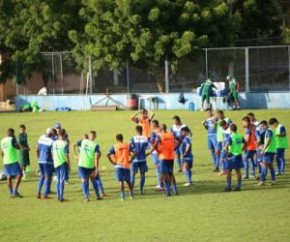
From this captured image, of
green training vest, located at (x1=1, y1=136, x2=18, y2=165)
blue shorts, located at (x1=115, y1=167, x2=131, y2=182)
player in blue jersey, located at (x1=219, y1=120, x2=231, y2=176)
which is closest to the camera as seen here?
blue shorts, located at (x1=115, y1=167, x2=131, y2=182)

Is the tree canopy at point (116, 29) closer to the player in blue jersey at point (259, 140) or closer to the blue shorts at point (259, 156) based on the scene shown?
the player in blue jersey at point (259, 140)

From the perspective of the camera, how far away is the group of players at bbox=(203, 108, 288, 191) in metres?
19.8

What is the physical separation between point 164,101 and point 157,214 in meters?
26.2

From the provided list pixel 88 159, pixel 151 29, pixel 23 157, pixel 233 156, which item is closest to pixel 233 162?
pixel 233 156

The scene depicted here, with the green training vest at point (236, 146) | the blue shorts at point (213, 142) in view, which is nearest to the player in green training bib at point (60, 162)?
the green training vest at point (236, 146)

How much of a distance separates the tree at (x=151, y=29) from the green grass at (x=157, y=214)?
20.1 m

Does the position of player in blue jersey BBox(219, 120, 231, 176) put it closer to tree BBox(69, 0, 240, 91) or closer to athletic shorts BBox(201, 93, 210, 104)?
athletic shorts BBox(201, 93, 210, 104)

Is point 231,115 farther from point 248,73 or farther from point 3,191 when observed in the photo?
point 3,191

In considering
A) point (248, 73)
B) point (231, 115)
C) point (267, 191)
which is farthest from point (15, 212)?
point (248, 73)

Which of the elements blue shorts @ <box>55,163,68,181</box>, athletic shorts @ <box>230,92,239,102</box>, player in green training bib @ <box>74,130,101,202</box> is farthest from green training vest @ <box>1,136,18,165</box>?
athletic shorts @ <box>230,92,239,102</box>

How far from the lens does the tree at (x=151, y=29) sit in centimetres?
4331

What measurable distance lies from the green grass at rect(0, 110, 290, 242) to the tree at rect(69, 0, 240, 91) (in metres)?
20.1

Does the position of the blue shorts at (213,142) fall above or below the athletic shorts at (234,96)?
below

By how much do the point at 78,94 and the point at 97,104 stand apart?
1.64 metres
